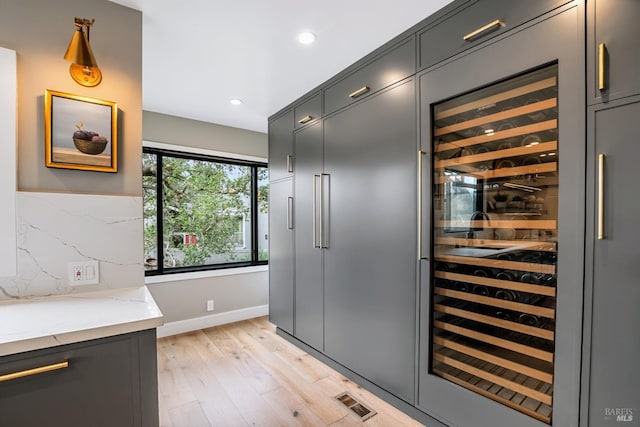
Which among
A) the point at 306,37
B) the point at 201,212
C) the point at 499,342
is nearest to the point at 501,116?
the point at 499,342

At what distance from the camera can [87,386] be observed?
3.61 feet

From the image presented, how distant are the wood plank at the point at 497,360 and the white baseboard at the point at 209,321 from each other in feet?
8.72

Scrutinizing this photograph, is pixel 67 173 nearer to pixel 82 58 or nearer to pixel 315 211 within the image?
pixel 82 58

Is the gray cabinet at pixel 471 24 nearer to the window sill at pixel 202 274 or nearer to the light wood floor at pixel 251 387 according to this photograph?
the light wood floor at pixel 251 387

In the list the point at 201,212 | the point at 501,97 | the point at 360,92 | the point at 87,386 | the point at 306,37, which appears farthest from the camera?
the point at 201,212

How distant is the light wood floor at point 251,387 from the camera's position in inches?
76.9

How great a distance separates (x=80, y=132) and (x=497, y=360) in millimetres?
2450

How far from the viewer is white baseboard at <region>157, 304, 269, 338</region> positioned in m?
3.31

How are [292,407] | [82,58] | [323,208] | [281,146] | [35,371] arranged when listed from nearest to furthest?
[35,371] < [82,58] < [292,407] < [323,208] < [281,146]

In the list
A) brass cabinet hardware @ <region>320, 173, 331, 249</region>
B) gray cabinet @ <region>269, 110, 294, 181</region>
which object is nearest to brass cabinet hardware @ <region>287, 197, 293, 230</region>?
gray cabinet @ <region>269, 110, 294, 181</region>

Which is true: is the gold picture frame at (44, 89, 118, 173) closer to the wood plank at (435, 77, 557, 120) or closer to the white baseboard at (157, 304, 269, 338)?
the wood plank at (435, 77, 557, 120)

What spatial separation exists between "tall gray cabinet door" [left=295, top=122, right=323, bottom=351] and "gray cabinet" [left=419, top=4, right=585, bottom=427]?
3.52 feet

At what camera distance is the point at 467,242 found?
1.68 meters

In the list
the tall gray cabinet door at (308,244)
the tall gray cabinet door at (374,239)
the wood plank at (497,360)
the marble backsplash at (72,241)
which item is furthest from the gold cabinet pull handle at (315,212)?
the marble backsplash at (72,241)
